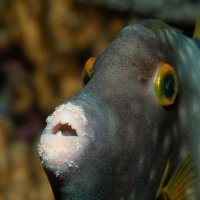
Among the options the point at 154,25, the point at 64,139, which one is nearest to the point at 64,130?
the point at 64,139

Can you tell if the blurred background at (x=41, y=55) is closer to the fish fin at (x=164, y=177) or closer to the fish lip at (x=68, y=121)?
the fish fin at (x=164, y=177)

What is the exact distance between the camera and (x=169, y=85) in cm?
135

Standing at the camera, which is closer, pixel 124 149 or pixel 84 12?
pixel 124 149

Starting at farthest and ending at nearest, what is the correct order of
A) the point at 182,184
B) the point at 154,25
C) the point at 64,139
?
the point at 154,25, the point at 182,184, the point at 64,139

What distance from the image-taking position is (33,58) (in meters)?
3.69

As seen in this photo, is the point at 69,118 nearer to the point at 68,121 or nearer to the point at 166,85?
the point at 68,121

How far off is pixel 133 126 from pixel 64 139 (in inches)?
9.7

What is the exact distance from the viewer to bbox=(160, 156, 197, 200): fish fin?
1.31 metres

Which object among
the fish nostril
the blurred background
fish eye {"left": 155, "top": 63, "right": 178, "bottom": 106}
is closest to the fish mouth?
the fish nostril

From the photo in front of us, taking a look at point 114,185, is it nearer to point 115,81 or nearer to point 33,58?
point 115,81

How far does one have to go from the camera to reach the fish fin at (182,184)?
1.31m

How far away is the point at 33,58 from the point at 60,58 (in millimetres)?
270

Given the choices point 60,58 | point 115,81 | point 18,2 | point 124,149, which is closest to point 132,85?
point 115,81

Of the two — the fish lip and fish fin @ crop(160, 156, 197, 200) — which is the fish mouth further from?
fish fin @ crop(160, 156, 197, 200)
